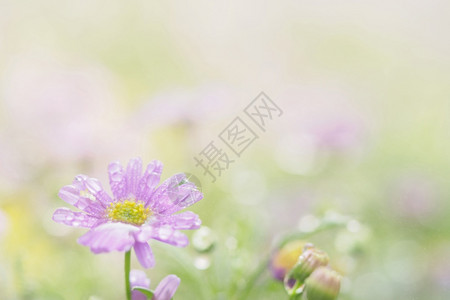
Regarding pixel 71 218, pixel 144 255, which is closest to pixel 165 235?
pixel 144 255

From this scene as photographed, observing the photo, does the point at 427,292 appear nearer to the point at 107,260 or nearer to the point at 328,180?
A: the point at 328,180

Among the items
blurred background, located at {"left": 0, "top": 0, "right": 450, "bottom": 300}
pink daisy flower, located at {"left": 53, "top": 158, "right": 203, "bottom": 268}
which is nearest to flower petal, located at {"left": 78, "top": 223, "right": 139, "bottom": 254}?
pink daisy flower, located at {"left": 53, "top": 158, "right": 203, "bottom": 268}

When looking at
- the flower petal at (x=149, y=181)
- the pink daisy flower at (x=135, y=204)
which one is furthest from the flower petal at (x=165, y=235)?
the flower petal at (x=149, y=181)

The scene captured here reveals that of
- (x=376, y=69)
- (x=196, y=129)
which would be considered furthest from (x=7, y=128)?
(x=376, y=69)

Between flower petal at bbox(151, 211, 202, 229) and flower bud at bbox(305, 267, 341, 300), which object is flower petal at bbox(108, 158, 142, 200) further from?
flower bud at bbox(305, 267, 341, 300)

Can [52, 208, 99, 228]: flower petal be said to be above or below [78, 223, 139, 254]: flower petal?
above

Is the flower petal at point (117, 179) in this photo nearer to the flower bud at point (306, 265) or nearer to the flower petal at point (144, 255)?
the flower petal at point (144, 255)
